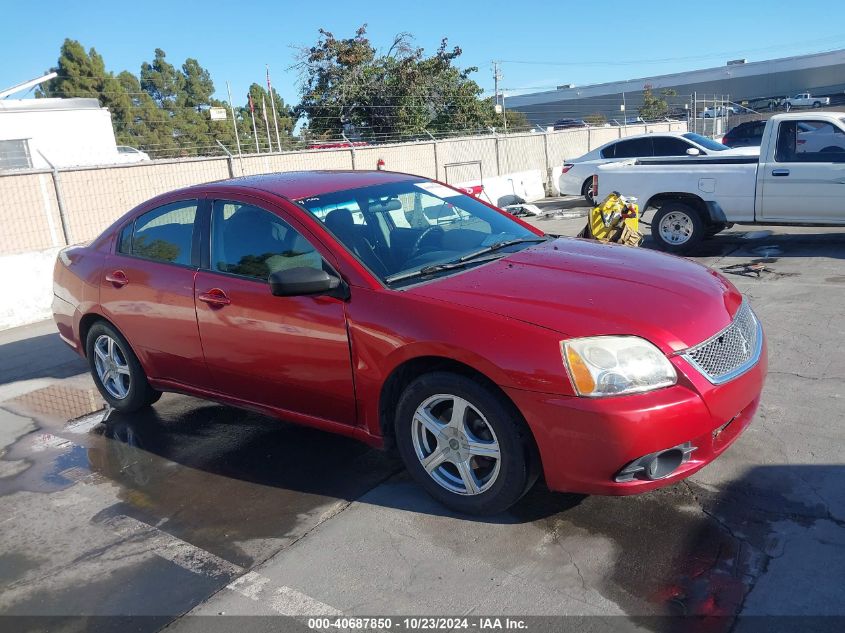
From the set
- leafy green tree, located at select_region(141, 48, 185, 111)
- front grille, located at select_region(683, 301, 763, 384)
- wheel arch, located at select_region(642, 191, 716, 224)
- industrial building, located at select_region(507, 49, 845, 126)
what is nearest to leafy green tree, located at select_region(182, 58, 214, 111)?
leafy green tree, located at select_region(141, 48, 185, 111)

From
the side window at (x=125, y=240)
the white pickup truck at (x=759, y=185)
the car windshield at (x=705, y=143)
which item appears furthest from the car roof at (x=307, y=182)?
the car windshield at (x=705, y=143)

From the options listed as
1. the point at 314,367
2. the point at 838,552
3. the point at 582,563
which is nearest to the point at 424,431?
the point at 314,367

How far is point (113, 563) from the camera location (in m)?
3.58

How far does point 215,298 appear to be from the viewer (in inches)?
176

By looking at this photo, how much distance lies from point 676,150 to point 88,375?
12.9 meters

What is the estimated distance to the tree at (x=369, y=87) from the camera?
89.6 feet

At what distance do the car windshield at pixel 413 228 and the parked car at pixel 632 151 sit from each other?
11.3 m

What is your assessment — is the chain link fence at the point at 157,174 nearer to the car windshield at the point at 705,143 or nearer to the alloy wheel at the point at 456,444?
the car windshield at the point at 705,143

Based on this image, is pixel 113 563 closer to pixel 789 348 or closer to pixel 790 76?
pixel 789 348

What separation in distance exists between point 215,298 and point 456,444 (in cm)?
181

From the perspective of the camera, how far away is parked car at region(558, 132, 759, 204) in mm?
15789

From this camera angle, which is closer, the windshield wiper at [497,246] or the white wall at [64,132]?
the windshield wiper at [497,246]

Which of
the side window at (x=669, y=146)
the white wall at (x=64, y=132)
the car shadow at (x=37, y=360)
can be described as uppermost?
the white wall at (x=64, y=132)

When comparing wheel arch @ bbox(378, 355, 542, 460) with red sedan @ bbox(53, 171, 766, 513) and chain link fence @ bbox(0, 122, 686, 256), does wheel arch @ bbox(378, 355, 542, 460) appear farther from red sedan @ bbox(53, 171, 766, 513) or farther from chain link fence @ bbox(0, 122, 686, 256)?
chain link fence @ bbox(0, 122, 686, 256)
